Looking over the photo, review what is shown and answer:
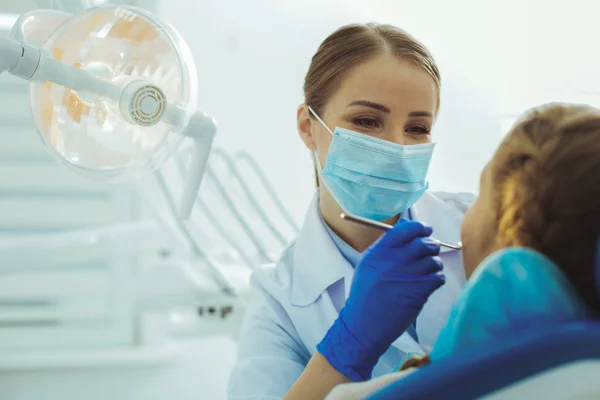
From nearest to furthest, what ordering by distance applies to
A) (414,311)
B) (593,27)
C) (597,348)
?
(597,348)
(414,311)
(593,27)

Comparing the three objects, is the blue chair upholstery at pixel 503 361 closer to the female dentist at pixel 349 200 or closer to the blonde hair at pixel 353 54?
the female dentist at pixel 349 200

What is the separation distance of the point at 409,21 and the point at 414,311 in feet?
9.41

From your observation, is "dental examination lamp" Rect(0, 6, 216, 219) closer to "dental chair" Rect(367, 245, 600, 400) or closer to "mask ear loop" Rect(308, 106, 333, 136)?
"mask ear loop" Rect(308, 106, 333, 136)

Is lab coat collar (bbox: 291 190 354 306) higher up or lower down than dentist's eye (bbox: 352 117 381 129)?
lower down

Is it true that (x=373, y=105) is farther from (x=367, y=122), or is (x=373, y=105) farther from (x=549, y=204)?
(x=549, y=204)

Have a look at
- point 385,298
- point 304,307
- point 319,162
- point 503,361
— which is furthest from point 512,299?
point 319,162

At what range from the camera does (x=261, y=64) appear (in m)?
3.90

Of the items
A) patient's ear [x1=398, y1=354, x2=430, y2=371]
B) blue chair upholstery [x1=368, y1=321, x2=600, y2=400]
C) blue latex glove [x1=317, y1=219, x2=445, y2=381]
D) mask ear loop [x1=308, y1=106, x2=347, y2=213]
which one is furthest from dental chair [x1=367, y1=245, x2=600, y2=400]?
mask ear loop [x1=308, y1=106, x2=347, y2=213]

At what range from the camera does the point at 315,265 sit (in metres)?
1.47

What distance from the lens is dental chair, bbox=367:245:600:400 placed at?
657 mm

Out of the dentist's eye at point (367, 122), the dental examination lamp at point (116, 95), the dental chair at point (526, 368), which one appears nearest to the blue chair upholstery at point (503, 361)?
the dental chair at point (526, 368)

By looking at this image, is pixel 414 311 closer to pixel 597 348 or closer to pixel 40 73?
pixel 597 348

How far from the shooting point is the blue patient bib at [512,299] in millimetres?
722

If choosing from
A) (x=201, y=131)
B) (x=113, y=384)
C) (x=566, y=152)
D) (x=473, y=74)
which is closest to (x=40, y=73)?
(x=201, y=131)
